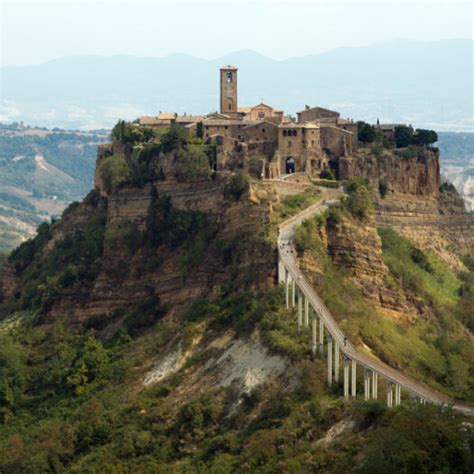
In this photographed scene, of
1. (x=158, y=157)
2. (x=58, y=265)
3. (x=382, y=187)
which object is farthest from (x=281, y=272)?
(x=58, y=265)

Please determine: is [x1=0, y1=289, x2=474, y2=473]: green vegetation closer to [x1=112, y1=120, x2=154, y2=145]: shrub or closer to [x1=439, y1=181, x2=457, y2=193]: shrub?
[x1=112, y1=120, x2=154, y2=145]: shrub

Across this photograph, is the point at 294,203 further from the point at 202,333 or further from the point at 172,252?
the point at 202,333

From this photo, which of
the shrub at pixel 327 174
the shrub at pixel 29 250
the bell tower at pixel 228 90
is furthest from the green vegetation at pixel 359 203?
the shrub at pixel 29 250

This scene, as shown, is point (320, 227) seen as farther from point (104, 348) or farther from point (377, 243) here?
point (104, 348)

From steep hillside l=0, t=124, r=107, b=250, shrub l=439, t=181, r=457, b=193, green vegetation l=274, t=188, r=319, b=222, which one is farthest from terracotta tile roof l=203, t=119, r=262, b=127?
steep hillside l=0, t=124, r=107, b=250

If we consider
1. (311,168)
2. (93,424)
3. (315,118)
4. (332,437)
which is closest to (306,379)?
(332,437)
